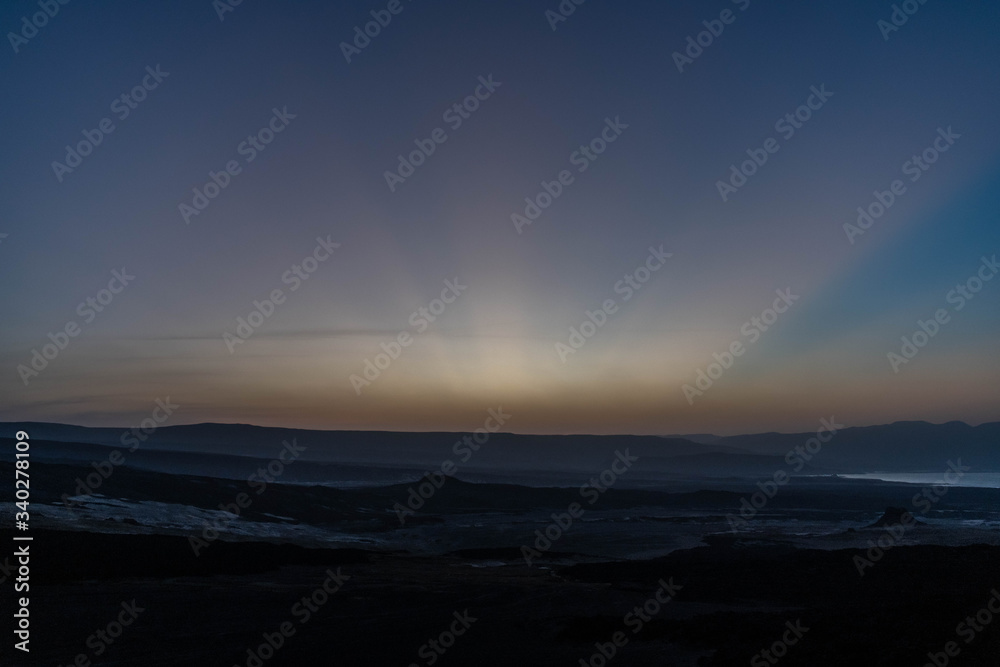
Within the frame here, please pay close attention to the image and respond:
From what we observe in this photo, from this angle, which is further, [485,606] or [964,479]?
[964,479]

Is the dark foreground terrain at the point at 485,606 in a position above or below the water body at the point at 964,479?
below

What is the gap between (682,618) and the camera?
23.9 meters

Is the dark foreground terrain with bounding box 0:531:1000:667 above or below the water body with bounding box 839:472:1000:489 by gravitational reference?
below

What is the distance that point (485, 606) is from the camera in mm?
25656

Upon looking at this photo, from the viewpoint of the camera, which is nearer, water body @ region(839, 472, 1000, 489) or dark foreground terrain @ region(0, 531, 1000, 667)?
dark foreground terrain @ region(0, 531, 1000, 667)

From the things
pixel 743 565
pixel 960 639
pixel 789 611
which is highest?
pixel 743 565

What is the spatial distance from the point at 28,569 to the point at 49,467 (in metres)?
33.5

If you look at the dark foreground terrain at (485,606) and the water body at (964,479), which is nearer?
the dark foreground terrain at (485,606)

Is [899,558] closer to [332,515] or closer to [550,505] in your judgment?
[332,515]

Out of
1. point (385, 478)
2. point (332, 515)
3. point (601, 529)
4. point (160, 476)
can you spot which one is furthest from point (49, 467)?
point (385, 478)

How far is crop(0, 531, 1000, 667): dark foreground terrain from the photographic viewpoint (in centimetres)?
1928

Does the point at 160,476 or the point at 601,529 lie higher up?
the point at 160,476

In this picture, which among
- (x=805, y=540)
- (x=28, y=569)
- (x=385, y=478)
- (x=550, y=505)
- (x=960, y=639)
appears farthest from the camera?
(x=385, y=478)

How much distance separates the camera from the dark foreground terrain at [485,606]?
19281mm
